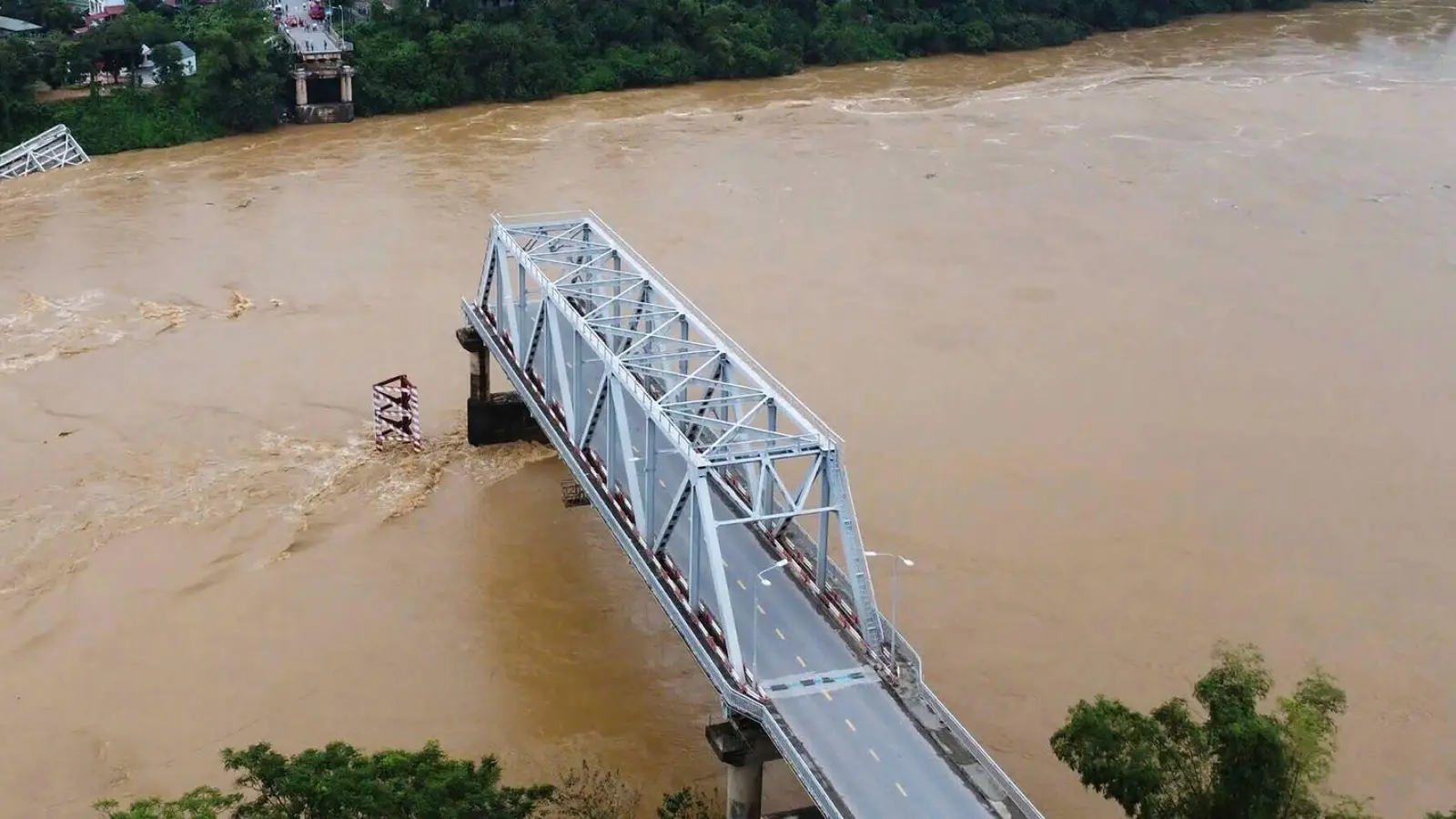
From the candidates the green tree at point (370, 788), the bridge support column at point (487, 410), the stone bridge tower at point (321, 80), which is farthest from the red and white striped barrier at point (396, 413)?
the stone bridge tower at point (321, 80)

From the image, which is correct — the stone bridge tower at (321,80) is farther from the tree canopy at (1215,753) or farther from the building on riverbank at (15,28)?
the tree canopy at (1215,753)

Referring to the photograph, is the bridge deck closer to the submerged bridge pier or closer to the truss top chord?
the submerged bridge pier

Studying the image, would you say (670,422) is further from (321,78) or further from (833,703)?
(321,78)

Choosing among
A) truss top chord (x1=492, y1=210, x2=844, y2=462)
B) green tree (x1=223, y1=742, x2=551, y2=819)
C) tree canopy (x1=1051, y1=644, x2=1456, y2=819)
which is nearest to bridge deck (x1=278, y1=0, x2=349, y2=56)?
truss top chord (x1=492, y1=210, x2=844, y2=462)

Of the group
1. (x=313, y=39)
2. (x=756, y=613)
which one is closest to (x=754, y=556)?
(x=756, y=613)

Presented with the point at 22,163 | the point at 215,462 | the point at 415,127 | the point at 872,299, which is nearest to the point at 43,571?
the point at 215,462
